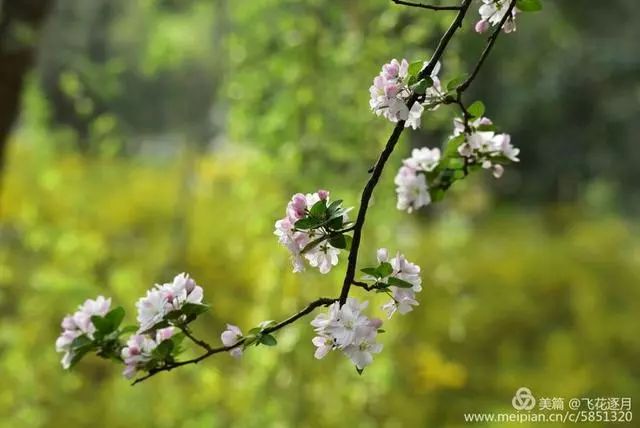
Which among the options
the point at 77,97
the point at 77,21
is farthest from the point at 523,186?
the point at 77,97

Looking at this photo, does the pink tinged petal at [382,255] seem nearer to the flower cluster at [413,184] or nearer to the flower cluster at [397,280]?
the flower cluster at [397,280]

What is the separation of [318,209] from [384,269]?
0.20 ft

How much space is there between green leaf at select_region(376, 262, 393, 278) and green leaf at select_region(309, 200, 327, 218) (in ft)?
0.17

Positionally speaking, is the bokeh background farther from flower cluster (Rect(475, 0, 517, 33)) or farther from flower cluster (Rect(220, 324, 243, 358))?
flower cluster (Rect(220, 324, 243, 358))

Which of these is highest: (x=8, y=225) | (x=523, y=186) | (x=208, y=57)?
(x=208, y=57)

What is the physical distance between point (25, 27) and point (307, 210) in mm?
860

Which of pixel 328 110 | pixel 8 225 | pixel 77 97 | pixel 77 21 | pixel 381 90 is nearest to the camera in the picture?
pixel 381 90

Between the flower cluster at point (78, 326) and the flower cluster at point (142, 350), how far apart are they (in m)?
0.05

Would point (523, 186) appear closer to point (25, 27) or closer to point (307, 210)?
point (25, 27)

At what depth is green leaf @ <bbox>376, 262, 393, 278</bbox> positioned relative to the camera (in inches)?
20.9

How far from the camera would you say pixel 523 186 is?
3.92 m
